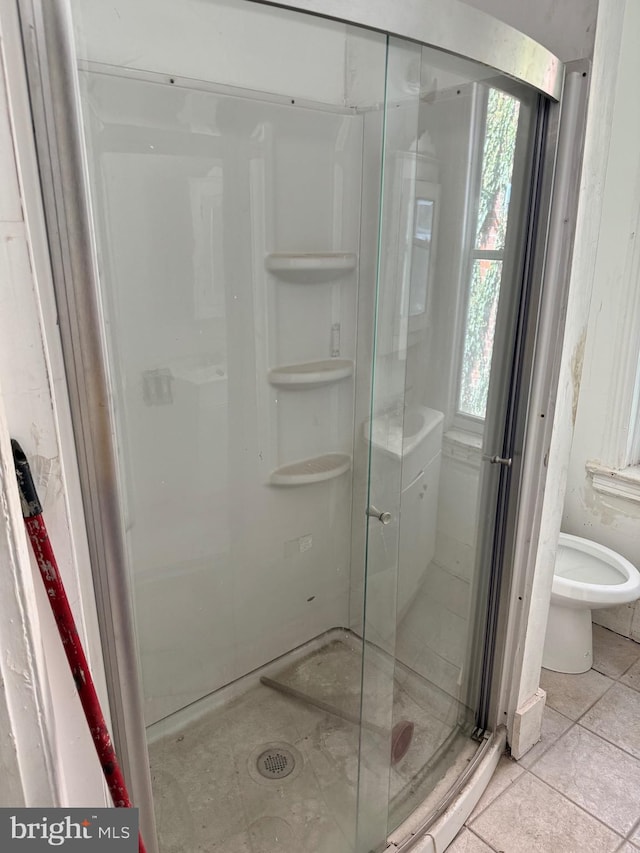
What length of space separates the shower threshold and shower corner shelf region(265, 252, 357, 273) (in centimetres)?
99

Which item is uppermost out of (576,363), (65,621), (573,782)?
(576,363)

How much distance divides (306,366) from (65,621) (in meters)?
1.18

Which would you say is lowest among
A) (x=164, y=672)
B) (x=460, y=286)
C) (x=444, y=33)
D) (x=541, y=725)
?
(x=541, y=725)

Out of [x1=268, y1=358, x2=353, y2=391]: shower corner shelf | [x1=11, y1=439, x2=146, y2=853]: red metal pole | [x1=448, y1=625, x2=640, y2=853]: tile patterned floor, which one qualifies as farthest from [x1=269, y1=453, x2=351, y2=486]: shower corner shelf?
[x1=11, y1=439, x2=146, y2=853]: red metal pole

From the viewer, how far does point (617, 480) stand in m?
2.18

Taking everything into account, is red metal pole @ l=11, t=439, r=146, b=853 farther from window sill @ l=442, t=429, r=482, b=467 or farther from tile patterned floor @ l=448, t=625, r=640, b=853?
tile patterned floor @ l=448, t=625, r=640, b=853

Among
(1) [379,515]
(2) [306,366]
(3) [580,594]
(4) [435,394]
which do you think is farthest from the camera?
(3) [580,594]

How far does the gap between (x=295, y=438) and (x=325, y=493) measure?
22 centimetres

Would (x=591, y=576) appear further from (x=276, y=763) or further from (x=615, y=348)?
(x=276, y=763)

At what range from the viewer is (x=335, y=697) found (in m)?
1.65

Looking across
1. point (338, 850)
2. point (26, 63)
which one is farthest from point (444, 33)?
point (338, 850)

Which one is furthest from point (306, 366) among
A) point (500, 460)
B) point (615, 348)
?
point (615, 348)

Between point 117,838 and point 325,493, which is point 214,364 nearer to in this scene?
point 325,493

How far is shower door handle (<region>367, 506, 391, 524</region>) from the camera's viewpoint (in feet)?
4.07
